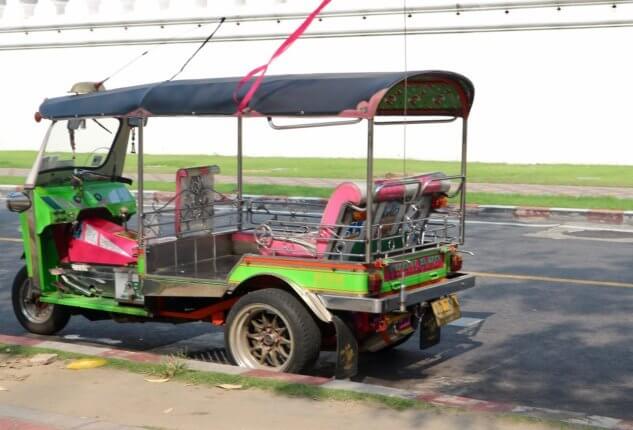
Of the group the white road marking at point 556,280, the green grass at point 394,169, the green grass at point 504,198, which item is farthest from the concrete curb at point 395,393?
the green grass at point 394,169

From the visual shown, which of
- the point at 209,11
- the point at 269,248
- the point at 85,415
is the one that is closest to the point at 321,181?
the point at 209,11

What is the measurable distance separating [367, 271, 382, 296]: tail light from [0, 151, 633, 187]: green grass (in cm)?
1426

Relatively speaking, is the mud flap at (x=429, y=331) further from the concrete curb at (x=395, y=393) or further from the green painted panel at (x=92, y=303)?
the green painted panel at (x=92, y=303)

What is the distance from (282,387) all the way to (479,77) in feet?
65.5

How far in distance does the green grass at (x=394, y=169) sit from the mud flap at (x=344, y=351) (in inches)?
560

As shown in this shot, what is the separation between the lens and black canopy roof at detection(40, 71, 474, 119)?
6.97 m

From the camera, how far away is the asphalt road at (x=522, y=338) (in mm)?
7426

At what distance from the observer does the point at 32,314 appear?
30.0 ft

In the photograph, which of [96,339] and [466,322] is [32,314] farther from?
[466,322]

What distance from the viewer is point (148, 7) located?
3067 centimetres

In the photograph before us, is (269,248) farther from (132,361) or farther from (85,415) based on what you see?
(85,415)

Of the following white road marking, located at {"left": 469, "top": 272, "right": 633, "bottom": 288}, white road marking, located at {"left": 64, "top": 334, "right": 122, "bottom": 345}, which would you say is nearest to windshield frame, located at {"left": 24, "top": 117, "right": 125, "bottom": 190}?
white road marking, located at {"left": 64, "top": 334, "right": 122, "bottom": 345}

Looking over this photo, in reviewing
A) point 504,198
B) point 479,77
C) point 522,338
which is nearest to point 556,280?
point 522,338

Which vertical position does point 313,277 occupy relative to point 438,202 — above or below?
below
